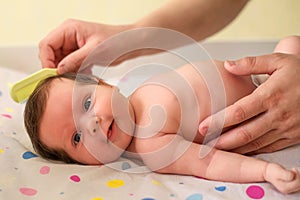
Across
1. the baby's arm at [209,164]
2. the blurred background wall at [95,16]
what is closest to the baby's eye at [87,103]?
the baby's arm at [209,164]

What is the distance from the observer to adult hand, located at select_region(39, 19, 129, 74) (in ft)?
3.05

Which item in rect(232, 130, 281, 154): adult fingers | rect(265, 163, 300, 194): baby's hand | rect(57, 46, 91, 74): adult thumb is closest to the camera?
rect(265, 163, 300, 194): baby's hand

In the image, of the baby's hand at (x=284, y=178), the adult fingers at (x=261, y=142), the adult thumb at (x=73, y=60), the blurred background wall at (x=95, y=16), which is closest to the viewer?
the baby's hand at (x=284, y=178)

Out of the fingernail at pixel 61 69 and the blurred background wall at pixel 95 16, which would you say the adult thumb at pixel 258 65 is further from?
the blurred background wall at pixel 95 16

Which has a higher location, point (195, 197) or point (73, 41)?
point (73, 41)

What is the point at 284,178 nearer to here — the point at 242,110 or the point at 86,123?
the point at 242,110

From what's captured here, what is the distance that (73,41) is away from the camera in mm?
985

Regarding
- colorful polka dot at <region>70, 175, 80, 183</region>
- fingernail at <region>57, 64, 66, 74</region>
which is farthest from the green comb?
colorful polka dot at <region>70, 175, 80, 183</region>

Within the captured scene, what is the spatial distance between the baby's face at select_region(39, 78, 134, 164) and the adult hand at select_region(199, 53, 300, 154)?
139mm

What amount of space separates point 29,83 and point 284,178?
0.48 meters

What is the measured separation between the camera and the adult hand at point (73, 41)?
93 cm

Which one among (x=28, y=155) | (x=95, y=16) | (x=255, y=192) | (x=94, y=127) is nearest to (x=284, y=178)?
(x=255, y=192)

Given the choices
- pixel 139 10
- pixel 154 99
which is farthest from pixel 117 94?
pixel 139 10

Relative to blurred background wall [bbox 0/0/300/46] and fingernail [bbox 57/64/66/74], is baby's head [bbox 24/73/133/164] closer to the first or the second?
fingernail [bbox 57/64/66/74]
